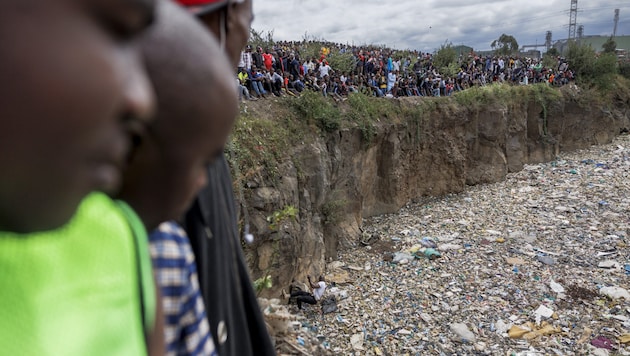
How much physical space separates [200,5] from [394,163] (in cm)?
1096

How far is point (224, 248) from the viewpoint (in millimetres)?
1214

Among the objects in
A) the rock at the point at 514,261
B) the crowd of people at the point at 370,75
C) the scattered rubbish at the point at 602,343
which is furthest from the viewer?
the crowd of people at the point at 370,75

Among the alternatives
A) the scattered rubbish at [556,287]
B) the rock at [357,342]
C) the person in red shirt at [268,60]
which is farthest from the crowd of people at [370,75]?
the scattered rubbish at [556,287]

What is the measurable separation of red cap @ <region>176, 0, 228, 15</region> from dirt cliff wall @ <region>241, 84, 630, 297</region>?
17.2 ft

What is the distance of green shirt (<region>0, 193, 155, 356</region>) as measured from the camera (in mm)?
430

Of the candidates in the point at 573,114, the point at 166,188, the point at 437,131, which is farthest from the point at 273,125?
the point at 573,114

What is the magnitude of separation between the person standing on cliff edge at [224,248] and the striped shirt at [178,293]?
136 mm

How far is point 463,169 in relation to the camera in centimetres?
1339

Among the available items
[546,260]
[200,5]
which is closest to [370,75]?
[546,260]

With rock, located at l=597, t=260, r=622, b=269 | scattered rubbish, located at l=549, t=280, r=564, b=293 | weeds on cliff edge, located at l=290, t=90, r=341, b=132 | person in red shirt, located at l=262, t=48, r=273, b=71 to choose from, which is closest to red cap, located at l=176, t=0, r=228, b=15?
weeds on cliff edge, located at l=290, t=90, r=341, b=132

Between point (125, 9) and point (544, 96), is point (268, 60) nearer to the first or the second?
point (125, 9)

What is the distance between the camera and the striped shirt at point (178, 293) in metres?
0.89

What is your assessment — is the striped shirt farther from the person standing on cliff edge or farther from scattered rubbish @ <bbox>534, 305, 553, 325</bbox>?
scattered rubbish @ <bbox>534, 305, 553, 325</bbox>

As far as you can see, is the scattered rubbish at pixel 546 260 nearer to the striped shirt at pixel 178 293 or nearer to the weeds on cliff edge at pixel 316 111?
the weeds on cliff edge at pixel 316 111
